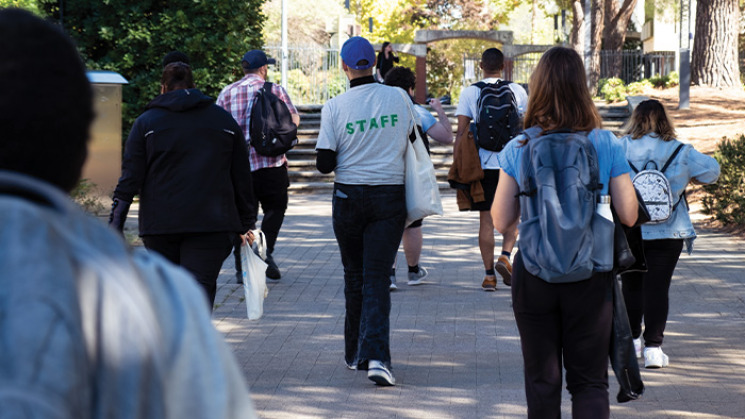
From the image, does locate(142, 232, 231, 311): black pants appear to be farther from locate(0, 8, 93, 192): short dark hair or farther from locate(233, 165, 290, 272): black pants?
locate(0, 8, 93, 192): short dark hair

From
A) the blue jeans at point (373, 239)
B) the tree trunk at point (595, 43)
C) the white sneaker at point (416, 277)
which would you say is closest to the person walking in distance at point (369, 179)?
the blue jeans at point (373, 239)

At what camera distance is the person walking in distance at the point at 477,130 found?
8.47m

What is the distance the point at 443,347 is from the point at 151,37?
12.2 metres

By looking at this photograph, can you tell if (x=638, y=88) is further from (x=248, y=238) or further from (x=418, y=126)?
(x=248, y=238)

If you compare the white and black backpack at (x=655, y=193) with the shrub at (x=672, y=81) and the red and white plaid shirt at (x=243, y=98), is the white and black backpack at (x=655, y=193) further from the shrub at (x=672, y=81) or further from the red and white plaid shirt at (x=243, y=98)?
the shrub at (x=672, y=81)

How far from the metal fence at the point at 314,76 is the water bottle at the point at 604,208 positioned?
23365 mm

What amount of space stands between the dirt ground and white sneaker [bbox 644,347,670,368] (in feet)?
26.3

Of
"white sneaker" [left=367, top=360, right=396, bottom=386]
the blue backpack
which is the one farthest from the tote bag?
the blue backpack

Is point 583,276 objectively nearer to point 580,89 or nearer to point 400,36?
point 580,89

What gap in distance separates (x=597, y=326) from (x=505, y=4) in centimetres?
5179

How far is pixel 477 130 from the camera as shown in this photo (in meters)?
8.55

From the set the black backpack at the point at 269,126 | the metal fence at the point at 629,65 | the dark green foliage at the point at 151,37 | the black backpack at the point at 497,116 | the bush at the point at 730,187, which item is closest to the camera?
the black backpack at the point at 497,116

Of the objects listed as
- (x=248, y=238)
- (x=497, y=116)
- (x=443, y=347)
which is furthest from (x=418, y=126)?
(x=497, y=116)

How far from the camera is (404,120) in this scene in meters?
5.97
